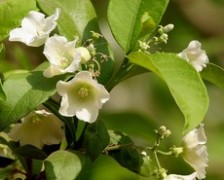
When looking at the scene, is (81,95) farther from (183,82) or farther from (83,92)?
(183,82)

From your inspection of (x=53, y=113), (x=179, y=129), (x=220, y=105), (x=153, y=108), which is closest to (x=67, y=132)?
(x=53, y=113)

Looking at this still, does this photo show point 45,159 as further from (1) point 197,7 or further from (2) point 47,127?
(1) point 197,7

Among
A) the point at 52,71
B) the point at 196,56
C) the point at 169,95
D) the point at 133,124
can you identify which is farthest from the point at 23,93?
the point at 169,95

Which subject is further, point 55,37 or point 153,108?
point 153,108

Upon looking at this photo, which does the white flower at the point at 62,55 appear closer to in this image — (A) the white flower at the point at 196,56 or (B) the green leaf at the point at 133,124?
(A) the white flower at the point at 196,56

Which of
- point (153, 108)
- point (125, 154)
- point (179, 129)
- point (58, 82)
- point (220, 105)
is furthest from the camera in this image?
point (220, 105)

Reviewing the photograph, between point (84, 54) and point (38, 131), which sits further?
point (38, 131)

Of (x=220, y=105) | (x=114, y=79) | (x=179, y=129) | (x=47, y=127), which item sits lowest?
(x=220, y=105)
